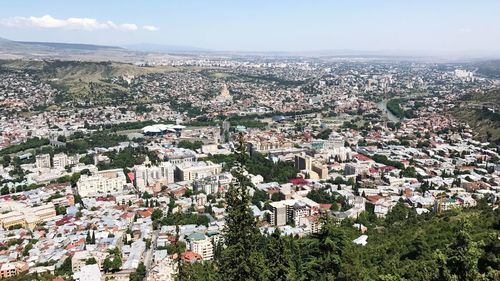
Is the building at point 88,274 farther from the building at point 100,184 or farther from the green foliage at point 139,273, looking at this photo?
the building at point 100,184

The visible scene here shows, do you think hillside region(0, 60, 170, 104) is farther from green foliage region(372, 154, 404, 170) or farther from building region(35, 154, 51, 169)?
green foliage region(372, 154, 404, 170)

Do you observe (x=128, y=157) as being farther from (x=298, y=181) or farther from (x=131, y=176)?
(x=298, y=181)

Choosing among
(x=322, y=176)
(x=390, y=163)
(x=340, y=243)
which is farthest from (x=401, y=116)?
(x=340, y=243)

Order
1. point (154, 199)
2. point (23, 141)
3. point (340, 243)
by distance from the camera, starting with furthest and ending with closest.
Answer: point (23, 141) < point (154, 199) < point (340, 243)

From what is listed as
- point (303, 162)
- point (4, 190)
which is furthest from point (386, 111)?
point (4, 190)

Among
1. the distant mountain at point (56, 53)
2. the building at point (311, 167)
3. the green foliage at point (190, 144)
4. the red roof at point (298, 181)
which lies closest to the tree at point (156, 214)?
the red roof at point (298, 181)

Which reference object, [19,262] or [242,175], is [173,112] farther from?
[242,175]
